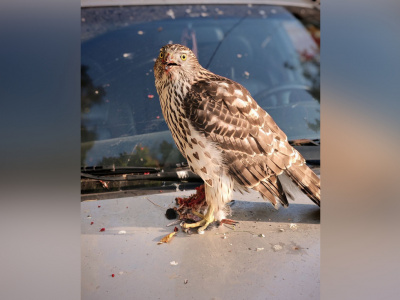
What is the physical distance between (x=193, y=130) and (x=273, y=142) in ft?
1.37

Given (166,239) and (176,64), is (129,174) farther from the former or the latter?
(176,64)

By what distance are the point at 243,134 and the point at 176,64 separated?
465 millimetres

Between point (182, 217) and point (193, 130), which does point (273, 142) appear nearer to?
point (193, 130)

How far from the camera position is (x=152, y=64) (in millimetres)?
2008

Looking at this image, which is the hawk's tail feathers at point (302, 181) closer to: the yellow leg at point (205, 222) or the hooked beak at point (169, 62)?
the yellow leg at point (205, 222)

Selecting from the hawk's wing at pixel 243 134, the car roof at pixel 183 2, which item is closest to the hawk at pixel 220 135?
the hawk's wing at pixel 243 134

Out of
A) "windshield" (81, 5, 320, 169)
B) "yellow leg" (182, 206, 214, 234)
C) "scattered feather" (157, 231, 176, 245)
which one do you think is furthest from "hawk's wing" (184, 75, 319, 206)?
"scattered feather" (157, 231, 176, 245)

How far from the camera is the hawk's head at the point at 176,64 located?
188cm
